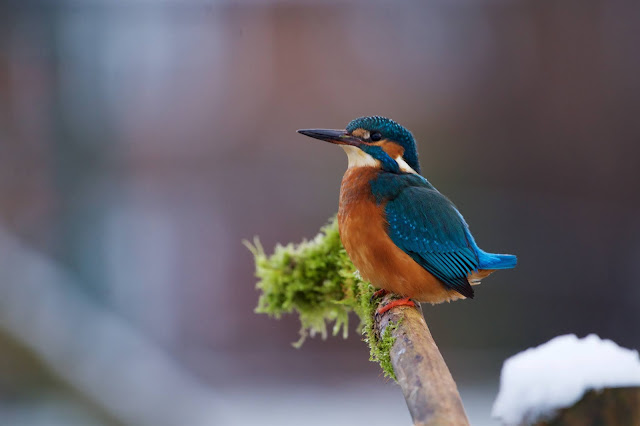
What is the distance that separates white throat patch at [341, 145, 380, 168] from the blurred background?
2841 millimetres

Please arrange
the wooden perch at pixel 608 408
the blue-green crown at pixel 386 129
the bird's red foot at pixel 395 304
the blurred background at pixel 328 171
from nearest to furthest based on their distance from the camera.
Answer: the wooden perch at pixel 608 408 → the bird's red foot at pixel 395 304 → the blue-green crown at pixel 386 129 → the blurred background at pixel 328 171

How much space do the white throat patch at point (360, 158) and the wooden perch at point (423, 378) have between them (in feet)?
1.59

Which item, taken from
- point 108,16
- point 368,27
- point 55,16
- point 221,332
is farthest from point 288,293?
point 55,16

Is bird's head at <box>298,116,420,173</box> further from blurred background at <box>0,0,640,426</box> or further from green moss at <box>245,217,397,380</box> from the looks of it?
blurred background at <box>0,0,640,426</box>

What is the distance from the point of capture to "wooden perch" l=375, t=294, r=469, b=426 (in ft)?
2.13

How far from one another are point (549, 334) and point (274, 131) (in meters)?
2.31

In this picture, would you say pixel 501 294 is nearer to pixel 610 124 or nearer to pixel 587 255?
pixel 587 255

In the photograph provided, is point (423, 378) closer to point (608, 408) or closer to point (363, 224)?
point (608, 408)

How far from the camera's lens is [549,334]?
4.38 metres

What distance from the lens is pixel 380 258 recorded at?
1.35 meters

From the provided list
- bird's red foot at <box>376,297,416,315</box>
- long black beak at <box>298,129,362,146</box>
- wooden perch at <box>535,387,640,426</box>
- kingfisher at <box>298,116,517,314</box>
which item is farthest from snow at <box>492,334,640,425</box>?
long black beak at <box>298,129,362,146</box>

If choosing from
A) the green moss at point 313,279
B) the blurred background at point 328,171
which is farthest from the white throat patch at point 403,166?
the blurred background at point 328,171

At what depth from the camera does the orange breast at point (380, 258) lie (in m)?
1.34

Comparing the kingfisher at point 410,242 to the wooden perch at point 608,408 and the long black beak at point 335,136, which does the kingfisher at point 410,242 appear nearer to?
the long black beak at point 335,136
